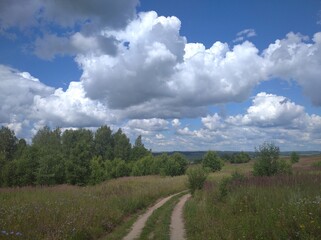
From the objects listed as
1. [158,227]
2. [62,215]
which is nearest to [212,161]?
[158,227]

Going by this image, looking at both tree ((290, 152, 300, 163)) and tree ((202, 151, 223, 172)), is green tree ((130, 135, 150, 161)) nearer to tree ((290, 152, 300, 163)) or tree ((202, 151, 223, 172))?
tree ((202, 151, 223, 172))

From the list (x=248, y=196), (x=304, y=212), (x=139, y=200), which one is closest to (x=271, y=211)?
(x=304, y=212)

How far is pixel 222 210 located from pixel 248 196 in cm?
132

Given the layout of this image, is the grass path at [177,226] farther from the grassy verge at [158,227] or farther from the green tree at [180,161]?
the green tree at [180,161]

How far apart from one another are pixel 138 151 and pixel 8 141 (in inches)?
1414

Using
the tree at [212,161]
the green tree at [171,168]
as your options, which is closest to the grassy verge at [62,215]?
the green tree at [171,168]

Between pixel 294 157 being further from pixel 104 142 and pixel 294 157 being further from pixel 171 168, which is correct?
pixel 104 142

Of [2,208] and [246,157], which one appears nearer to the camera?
[2,208]

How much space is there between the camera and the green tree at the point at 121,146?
99.7m

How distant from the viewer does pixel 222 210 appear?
14.9 metres

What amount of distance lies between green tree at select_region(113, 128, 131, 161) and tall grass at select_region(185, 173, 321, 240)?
82.9 m

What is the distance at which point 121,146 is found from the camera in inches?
3969

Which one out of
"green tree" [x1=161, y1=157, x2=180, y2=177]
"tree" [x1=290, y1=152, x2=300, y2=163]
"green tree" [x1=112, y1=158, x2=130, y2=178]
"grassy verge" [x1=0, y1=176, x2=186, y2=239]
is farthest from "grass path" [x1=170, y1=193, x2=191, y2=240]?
"tree" [x1=290, y1=152, x2=300, y2=163]

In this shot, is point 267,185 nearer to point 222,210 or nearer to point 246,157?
point 222,210
